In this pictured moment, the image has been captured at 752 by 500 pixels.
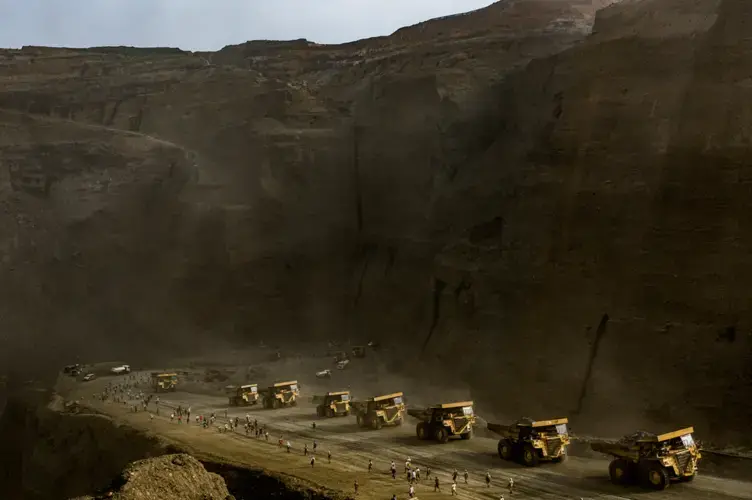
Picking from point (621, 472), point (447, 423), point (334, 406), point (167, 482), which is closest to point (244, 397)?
point (334, 406)

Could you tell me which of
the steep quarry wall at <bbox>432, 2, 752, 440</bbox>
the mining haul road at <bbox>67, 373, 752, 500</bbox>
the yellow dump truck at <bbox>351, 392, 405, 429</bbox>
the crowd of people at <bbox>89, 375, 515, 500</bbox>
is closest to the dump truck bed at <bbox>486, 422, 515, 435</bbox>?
the mining haul road at <bbox>67, 373, 752, 500</bbox>

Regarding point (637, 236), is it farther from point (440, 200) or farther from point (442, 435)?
point (440, 200)

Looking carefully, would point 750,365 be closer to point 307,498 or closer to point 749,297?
point 749,297


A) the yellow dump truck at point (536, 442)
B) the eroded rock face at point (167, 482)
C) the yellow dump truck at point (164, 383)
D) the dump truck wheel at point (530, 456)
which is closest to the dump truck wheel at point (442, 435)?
the yellow dump truck at point (536, 442)

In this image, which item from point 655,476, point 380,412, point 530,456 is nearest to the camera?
point 655,476

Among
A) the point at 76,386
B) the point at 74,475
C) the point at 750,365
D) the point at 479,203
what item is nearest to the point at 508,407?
the point at 750,365

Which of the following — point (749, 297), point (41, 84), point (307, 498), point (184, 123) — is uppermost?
point (41, 84)
